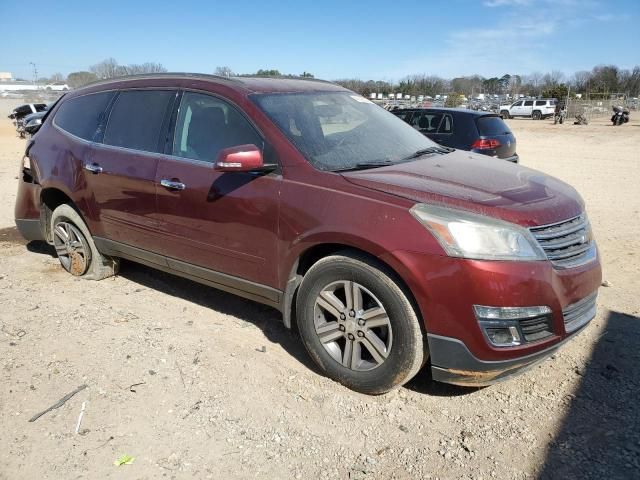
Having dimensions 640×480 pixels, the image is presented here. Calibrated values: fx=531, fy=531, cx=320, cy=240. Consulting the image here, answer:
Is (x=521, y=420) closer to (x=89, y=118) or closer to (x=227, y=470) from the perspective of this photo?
(x=227, y=470)

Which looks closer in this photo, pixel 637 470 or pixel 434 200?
pixel 637 470

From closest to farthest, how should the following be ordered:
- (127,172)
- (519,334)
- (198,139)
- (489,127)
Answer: (519,334), (198,139), (127,172), (489,127)

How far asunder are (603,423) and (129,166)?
3.67 metres

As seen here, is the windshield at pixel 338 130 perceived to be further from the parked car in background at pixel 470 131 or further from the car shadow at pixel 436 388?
the parked car in background at pixel 470 131

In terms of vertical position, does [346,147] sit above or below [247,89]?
below

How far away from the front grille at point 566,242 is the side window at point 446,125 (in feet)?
21.0

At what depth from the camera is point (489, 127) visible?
8.98 metres

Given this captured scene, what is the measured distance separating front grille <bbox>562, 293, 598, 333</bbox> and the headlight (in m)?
0.38

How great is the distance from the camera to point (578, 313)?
297cm

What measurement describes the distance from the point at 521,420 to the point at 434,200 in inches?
52.3

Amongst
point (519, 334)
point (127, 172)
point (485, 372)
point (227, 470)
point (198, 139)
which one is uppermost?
point (198, 139)

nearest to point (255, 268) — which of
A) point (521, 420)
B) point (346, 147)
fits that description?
point (346, 147)

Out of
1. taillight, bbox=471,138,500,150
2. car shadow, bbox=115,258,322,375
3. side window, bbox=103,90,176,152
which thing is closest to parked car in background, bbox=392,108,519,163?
taillight, bbox=471,138,500,150

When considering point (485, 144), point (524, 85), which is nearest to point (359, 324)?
point (485, 144)
